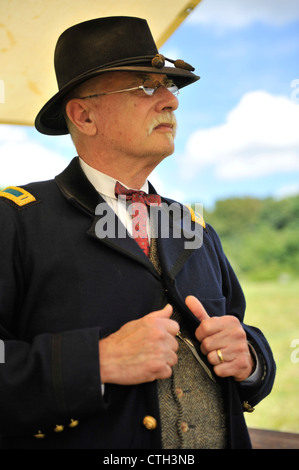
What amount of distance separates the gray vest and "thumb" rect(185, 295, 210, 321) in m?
0.09

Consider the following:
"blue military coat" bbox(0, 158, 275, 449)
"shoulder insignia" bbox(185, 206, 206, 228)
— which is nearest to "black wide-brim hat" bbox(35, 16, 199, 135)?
"blue military coat" bbox(0, 158, 275, 449)

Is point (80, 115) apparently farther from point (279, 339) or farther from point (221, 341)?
point (279, 339)

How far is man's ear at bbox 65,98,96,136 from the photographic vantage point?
5.90 feet

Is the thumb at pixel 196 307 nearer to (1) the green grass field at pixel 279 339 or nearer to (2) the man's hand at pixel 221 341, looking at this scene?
(2) the man's hand at pixel 221 341

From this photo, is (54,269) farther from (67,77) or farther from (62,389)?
(67,77)

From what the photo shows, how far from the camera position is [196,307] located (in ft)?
5.10

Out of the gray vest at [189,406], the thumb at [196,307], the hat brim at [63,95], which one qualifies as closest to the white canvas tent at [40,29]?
the hat brim at [63,95]

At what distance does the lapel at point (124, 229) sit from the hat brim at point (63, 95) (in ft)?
0.78

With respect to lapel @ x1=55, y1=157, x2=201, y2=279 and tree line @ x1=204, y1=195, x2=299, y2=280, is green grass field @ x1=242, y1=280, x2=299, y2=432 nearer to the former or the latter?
tree line @ x1=204, y1=195, x2=299, y2=280

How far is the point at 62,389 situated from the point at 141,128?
85cm

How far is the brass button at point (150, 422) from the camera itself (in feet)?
4.76

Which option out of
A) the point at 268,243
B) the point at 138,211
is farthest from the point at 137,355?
the point at 268,243

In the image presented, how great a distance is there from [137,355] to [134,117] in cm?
77
